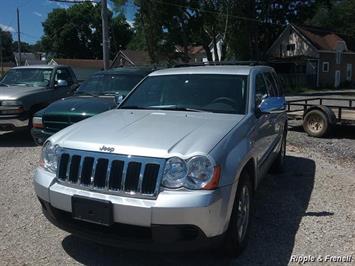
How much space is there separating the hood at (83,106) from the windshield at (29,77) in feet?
9.29

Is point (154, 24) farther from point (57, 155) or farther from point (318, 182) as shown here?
point (57, 155)

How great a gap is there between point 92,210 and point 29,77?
863 centimetres

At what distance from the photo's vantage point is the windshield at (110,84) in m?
9.60

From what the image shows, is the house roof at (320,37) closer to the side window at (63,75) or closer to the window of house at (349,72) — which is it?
the window of house at (349,72)

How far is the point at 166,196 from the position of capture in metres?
3.76

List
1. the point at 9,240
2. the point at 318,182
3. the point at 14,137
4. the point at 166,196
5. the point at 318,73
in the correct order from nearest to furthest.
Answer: the point at 166,196 → the point at 9,240 → the point at 318,182 → the point at 14,137 → the point at 318,73

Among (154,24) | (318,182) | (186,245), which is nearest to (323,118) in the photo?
(318,182)

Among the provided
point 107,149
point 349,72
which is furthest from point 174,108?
point 349,72

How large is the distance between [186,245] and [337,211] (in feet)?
9.04

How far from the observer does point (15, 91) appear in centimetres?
1062

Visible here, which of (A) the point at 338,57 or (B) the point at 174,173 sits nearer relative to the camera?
(B) the point at 174,173

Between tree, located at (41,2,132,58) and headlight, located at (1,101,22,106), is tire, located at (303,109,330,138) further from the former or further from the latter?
tree, located at (41,2,132,58)

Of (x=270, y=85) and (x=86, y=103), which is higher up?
(x=270, y=85)

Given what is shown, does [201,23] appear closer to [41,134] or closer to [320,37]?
[320,37]
